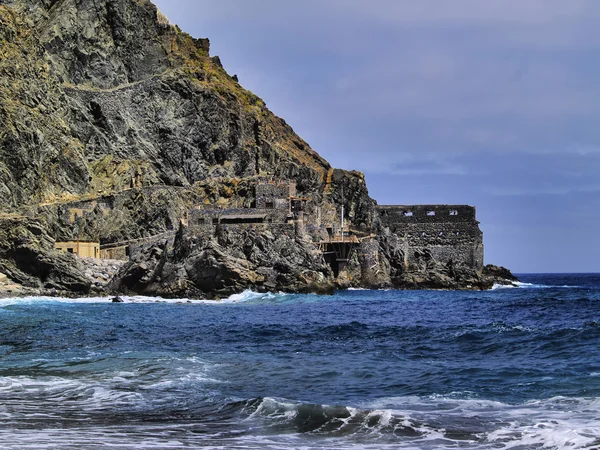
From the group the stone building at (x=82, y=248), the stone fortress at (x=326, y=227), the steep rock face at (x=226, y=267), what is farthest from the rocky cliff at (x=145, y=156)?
the stone building at (x=82, y=248)

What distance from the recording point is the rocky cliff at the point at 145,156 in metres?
62.7

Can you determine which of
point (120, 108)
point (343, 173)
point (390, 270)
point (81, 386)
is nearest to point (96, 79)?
point (120, 108)

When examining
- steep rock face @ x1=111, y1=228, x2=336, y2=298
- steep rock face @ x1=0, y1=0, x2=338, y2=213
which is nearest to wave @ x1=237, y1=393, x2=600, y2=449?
steep rock face @ x1=111, y1=228, x2=336, y2=298

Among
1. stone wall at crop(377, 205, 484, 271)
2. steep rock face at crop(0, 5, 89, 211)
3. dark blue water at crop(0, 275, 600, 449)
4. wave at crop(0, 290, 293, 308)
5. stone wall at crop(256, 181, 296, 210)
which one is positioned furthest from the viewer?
stone wall at crop(377, 205, 484, 271)

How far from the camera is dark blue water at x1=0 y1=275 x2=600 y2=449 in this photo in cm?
1341

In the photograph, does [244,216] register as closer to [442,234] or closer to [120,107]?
[442,234]

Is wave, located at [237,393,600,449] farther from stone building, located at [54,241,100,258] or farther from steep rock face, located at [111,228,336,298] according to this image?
stone building, located at [54,241,100,258]

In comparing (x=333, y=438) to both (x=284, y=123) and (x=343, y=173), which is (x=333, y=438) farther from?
(x=284, y=123)

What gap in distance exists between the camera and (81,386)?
60.7 feet

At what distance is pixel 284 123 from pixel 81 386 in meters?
108

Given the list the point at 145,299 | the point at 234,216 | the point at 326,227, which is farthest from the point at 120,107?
the point at 145,299

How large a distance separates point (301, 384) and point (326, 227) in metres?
65.3

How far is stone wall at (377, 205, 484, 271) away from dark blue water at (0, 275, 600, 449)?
55147mm

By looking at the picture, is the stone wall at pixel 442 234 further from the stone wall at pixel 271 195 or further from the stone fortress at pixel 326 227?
the stone wall at pixel 271 195
